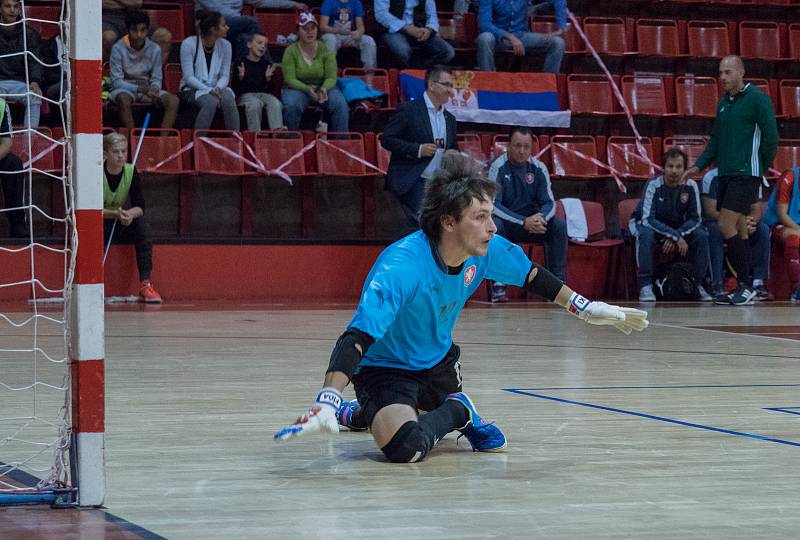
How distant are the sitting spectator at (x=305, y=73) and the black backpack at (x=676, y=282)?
3860 millimetres

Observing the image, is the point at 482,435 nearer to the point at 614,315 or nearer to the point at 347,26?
the point at 614,315

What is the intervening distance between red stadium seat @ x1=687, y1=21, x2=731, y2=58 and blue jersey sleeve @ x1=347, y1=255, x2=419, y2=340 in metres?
12.3

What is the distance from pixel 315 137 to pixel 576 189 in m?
3.24

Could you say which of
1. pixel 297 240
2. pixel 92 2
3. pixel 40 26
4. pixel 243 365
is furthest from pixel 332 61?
pixel 92 2

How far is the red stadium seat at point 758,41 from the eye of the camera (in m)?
15.5

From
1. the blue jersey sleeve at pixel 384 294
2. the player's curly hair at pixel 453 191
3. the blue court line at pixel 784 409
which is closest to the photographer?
the blue jersey sleeve at pixel 384 294

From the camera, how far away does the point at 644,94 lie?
575 inches

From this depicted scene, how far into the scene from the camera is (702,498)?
10.7 ft

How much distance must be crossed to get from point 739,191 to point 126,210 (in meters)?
5.71

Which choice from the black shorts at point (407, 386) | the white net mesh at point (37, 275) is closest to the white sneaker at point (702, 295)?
the white net mesh at point (37, 275)

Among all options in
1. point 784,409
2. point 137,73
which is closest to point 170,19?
point 137,73

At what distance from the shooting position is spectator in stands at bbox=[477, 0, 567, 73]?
13.9 m

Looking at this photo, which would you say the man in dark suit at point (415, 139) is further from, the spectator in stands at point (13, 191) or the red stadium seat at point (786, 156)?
the red stadium seat at point (786, 156)

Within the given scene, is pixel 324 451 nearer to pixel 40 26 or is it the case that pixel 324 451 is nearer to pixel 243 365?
pixel 243 365
